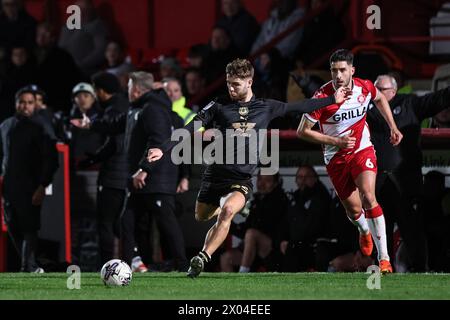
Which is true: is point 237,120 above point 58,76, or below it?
below

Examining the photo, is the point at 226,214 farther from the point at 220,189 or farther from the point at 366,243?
the point at 366,243

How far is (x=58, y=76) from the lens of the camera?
1827cm

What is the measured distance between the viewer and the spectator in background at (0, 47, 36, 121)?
18219 mm

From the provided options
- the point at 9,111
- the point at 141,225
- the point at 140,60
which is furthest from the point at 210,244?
the point at 140,60

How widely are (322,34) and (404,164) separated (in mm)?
3731

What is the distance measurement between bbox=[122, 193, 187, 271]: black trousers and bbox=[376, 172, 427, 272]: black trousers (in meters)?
2.28

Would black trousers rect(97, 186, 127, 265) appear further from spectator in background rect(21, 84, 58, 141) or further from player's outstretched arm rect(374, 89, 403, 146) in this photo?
player's outstretched arm rect(374, 89, 403, 146)

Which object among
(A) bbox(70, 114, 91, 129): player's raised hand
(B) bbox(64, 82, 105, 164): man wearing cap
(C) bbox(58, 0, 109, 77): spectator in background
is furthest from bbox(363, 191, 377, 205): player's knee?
(C) bbox(58, 0, 109, 77): spectator in background

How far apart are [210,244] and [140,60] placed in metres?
9.36

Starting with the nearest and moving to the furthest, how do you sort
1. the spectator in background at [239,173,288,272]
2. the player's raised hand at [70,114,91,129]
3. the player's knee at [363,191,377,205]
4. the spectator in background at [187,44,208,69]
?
the player's knee at [363,191,377,205], the spectator in background at [239,173,288,272], the player's raised hand at [70,114,91,129], the spectator in background at [187,44,208,69]

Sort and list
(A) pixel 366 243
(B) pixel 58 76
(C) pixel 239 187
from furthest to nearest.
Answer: (B) pixel 58 76
(A) pixel 366 243
(C) pixel 239 187

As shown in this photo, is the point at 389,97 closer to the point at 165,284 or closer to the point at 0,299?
the point at 165,284

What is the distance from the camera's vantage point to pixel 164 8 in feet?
69.8

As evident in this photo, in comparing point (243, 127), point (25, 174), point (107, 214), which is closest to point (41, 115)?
point (25, 174)
